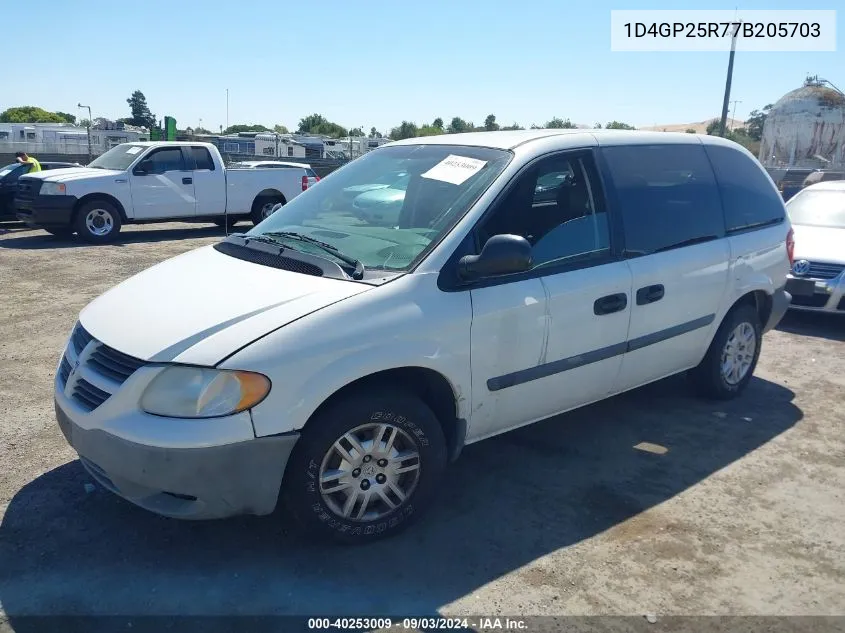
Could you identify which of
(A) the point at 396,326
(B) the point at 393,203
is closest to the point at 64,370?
(A) the point at 396,326

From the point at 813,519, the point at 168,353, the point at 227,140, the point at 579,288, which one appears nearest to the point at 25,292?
the point at 168,353

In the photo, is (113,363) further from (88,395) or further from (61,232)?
(61,232)

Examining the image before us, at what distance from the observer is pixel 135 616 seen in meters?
2.87

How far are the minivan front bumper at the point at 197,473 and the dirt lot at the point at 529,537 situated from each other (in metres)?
0.36

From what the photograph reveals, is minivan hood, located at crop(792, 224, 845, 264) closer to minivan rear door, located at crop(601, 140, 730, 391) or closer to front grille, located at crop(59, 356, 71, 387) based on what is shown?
minivan rear door, located at crop(601, 140, 730, 391)

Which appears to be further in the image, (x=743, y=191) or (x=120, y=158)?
(x=120, y=158)

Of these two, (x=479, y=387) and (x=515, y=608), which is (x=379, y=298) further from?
(x=515, y=608)

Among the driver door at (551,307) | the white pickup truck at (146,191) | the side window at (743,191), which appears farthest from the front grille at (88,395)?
the white pickup truck at (146,191)

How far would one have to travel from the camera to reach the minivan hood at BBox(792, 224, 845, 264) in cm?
784

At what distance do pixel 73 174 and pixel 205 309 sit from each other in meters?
11.0

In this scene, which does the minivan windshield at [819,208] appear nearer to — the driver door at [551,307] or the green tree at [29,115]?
the driver door at [551,307]

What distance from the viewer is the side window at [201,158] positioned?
13.8m

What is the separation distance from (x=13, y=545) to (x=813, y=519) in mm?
3942

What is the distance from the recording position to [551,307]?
12.4 feet
